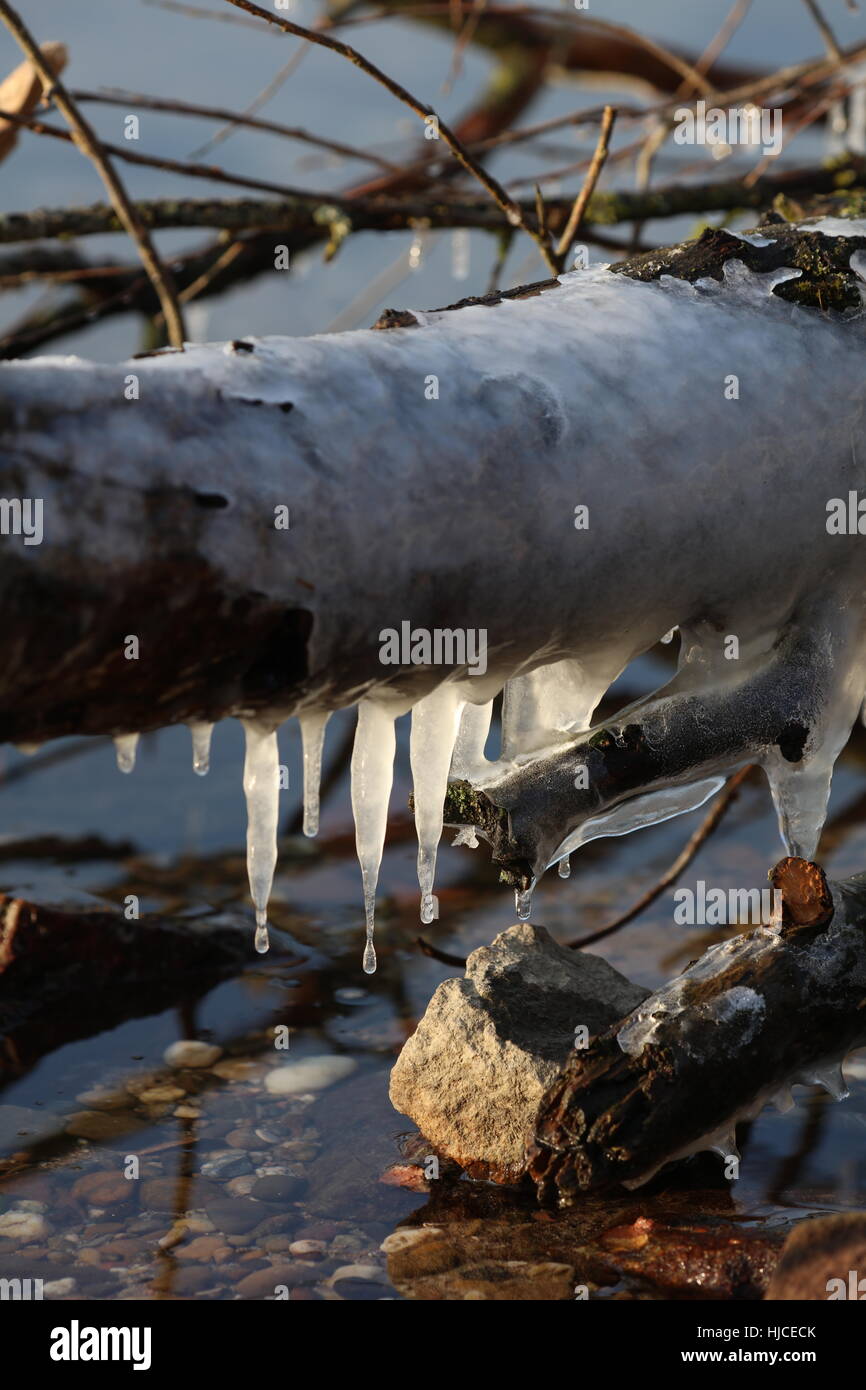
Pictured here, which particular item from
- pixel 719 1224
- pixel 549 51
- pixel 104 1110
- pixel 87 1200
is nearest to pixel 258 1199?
pixel 87 1200

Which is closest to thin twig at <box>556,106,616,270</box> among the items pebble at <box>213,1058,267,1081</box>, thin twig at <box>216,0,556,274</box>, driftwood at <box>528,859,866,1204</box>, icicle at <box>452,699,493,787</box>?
thin twig at <box>216,0,556,274</box>

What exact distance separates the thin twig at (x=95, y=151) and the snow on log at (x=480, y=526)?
143 cm

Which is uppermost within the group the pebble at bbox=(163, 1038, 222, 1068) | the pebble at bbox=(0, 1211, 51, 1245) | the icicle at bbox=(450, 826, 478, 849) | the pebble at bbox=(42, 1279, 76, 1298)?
the icicle at bbox=(450, 826, 478, 849)

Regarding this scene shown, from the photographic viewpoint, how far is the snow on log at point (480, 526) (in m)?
1.33

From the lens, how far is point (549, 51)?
10438 millimetres

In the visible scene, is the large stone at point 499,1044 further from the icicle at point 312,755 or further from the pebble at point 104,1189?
the icicle at point 312,755

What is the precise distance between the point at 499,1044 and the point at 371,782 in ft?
3.48

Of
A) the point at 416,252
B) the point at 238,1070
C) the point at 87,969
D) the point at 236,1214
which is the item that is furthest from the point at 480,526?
the point at 416,252

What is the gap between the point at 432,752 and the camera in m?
2.18

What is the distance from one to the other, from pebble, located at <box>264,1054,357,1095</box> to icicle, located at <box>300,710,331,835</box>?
1446 millimetres

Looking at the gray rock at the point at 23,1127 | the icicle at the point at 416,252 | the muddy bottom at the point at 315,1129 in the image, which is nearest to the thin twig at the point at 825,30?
the icicle at the point at 416,252

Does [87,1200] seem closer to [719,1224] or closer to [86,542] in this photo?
[719,1224]

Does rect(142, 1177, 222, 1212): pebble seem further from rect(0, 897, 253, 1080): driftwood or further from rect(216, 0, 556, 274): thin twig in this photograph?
rect(216, 0, 556, 274): thin twig

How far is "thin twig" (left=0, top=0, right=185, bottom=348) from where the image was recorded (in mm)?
3135
